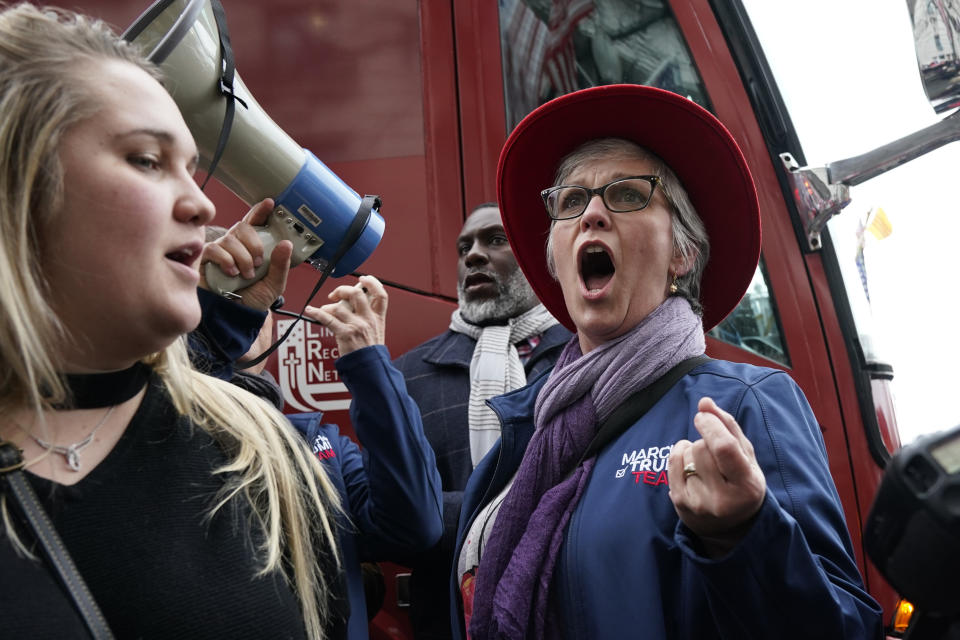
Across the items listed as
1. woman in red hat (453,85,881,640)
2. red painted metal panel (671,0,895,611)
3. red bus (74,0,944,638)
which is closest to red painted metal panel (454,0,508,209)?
red bus (74,0,944,638)

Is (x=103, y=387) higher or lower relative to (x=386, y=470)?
higher

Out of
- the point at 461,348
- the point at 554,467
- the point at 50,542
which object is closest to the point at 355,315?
the point at 554,467

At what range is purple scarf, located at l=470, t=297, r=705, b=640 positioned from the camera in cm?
154

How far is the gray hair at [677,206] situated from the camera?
192 cm

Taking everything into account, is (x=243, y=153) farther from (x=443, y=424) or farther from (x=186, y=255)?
(x=443, y=424)

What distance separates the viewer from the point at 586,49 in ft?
10.5

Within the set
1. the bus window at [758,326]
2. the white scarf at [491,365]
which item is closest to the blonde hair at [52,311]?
the white scarf at [491,365]

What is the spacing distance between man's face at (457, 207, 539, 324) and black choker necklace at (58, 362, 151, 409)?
1785 millimetres

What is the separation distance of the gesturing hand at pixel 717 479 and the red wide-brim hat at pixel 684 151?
749 millimetres

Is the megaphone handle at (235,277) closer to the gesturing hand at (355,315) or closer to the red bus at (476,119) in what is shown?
the gesturing hand at (355,315)

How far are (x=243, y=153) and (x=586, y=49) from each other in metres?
1.64

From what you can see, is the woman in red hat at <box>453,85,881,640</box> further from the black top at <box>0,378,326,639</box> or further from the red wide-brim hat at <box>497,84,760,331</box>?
the black top at <box>0,378,326,639</box>

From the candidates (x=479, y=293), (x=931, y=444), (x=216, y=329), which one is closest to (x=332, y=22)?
(x=479, y=293)

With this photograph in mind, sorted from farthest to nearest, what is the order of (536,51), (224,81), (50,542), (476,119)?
(536,51)
(476,119)
(224,81)
(50,542)
